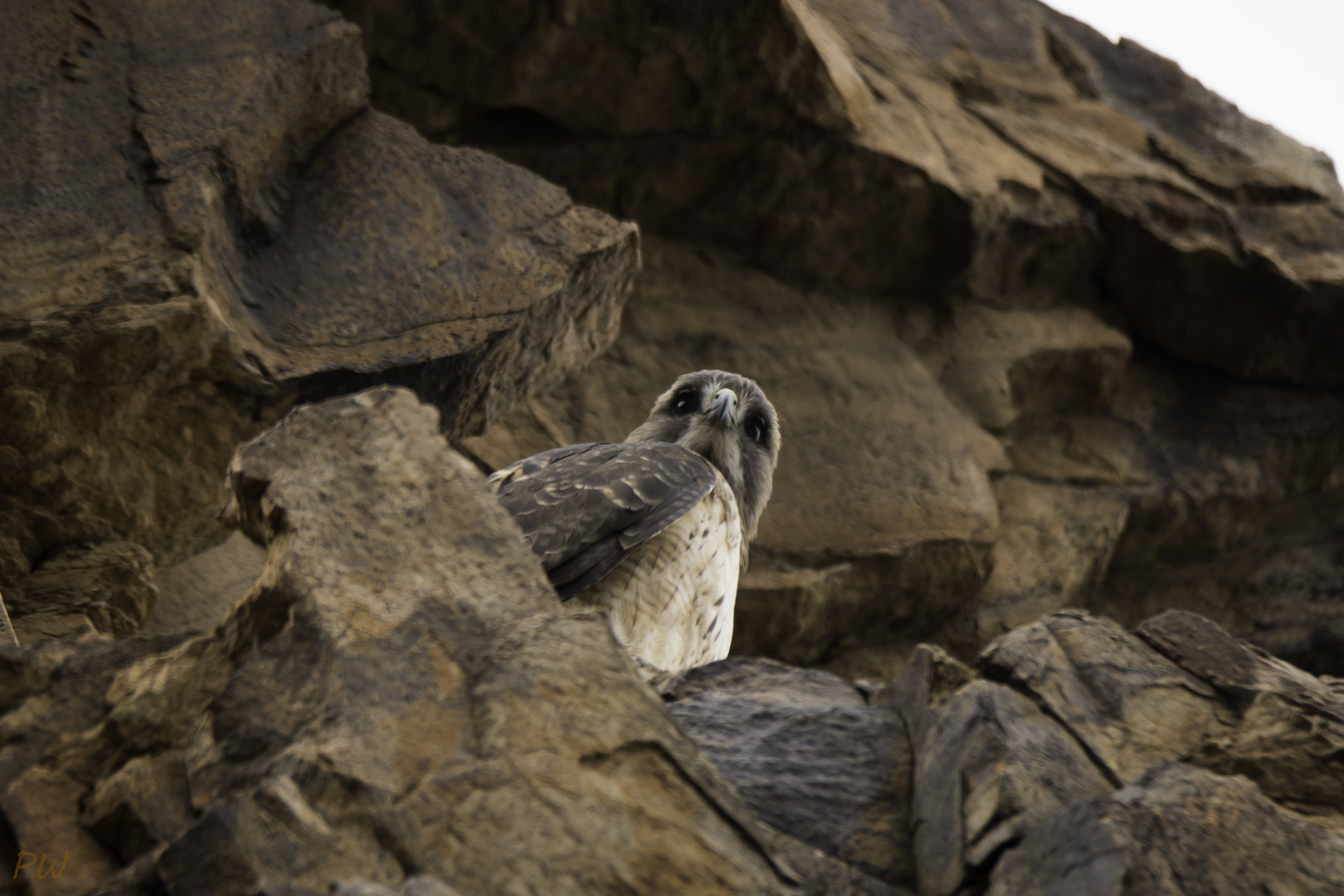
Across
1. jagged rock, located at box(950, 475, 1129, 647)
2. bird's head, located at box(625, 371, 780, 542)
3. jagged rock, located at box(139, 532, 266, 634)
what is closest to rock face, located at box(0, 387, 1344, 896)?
bird's head, located at box(625, 371, 780, 542)

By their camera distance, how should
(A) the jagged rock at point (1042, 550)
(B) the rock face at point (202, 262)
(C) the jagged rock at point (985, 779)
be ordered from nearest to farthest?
1. (C) the jagged rock at point (985, 779)
2. (B) the rock face at point (202, 262)
3. (A) the jagged rock at point (1042, 550)

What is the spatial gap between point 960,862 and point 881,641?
18.8 ft

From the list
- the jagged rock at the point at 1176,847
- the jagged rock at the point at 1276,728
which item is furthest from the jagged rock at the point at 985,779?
the jagged rock at the point at 1276,728

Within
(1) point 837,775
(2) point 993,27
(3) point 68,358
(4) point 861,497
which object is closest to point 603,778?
(1) point 837,775

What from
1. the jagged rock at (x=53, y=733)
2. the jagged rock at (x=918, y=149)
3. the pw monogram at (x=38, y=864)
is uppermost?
the jagged rock at (x=918, y=149)

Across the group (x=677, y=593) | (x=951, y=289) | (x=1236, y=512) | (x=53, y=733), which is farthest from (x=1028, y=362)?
(x=53, y=733)

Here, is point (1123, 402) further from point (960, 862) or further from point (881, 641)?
point (960, 862)

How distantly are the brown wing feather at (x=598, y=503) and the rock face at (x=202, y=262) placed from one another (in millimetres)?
1026

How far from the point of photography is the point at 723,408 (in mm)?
5531

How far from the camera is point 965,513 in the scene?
7.90 meters

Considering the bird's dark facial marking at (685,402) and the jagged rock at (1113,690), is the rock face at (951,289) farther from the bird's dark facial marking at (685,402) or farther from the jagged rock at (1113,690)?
the jagged rock at (1113,690)

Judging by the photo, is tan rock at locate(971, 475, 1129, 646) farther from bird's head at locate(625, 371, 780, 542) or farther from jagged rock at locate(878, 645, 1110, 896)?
jagged rock at locate(878, 645, 1110, 896)

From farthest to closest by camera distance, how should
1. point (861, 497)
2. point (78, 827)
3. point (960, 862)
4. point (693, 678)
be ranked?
point (861, 497), point (693, 678), point (960, 862), point (78, 827)

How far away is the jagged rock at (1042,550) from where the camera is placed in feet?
26.9
